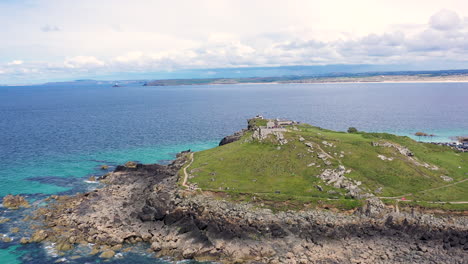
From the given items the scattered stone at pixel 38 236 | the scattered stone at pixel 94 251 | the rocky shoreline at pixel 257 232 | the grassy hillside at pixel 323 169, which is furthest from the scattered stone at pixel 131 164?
the scattered stone at pixel 94 251

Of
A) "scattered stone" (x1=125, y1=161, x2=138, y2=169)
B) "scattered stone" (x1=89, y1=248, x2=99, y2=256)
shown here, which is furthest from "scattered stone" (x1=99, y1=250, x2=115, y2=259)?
"scattered stone" (x1=125, y1=161, x2=138, y2=169)

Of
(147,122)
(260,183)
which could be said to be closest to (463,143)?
(260,183)

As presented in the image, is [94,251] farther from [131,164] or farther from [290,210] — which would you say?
[131,164]

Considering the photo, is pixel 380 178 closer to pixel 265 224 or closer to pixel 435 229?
pixel 435 229

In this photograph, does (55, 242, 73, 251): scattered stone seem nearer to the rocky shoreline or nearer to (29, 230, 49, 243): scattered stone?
the rocky shoreline

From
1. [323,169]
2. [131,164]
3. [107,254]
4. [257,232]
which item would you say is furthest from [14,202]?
[323,169]
